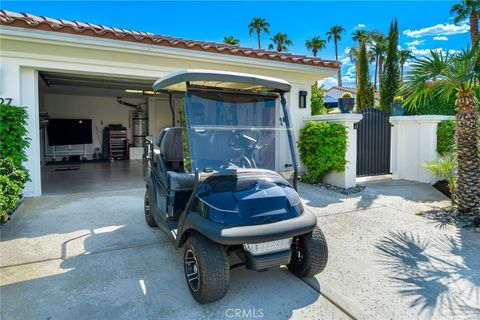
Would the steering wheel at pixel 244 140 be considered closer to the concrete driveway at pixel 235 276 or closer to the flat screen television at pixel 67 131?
the concrete driveway at pixel 235 276

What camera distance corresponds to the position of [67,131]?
13.6m

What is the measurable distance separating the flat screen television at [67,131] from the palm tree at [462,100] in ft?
43.6

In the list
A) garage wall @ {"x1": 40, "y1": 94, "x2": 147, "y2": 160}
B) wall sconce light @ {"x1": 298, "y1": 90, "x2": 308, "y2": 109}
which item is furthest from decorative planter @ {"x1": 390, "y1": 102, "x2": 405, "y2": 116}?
garage wall @ {"x1": 40, "y1": 94, "x2": 147, "y2": 160}

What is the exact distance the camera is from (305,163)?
7859 mm

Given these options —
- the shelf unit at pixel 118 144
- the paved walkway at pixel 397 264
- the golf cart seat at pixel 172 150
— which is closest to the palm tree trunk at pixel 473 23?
Result: the paved walkway at pixel 397 264

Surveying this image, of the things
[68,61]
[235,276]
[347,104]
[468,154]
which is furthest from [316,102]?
[235,276]

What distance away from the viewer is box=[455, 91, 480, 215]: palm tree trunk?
489cm

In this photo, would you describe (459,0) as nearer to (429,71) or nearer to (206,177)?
(429,71)

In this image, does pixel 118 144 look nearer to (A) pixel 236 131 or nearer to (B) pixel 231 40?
(A) pixel 236 131

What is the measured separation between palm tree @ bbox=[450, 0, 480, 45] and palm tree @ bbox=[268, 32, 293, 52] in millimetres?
16080

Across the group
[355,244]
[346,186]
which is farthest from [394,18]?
[355,244]

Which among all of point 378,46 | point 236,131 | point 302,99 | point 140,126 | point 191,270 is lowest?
point 191,270

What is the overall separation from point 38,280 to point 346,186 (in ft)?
20.2

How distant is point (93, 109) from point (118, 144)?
6.64ft
